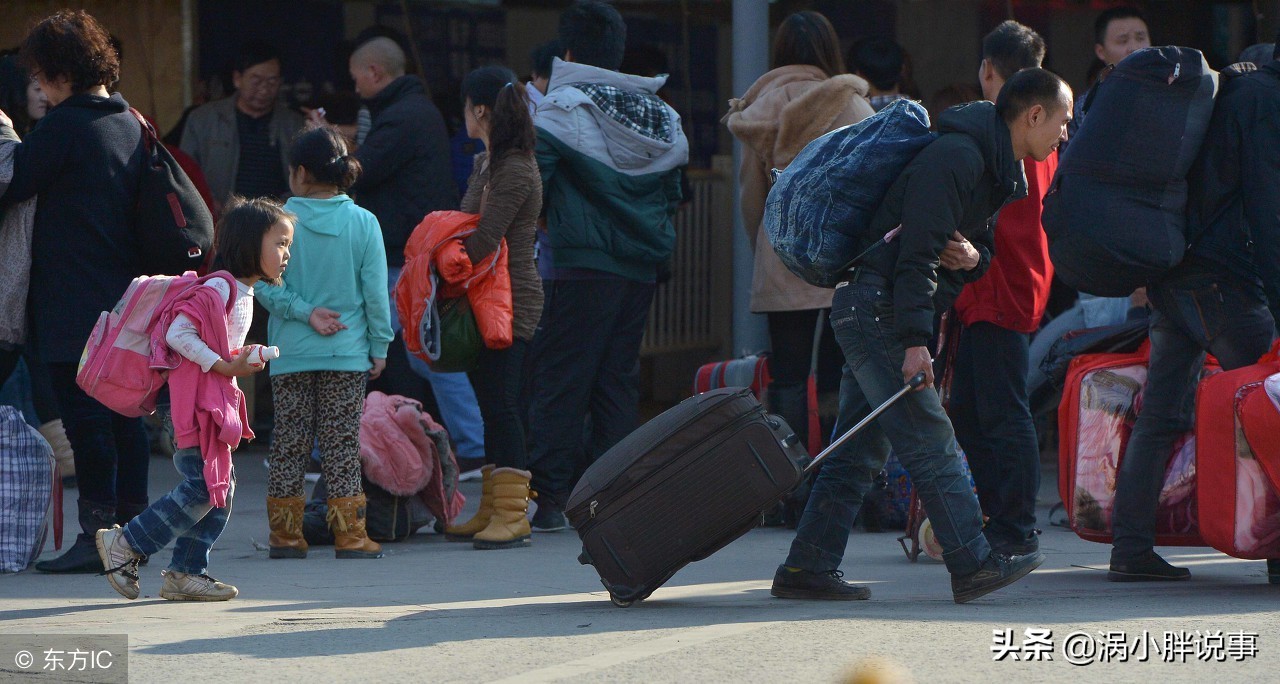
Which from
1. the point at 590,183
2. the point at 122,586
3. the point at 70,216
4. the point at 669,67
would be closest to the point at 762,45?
the point at 590,183

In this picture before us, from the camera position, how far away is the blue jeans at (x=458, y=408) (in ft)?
27.9

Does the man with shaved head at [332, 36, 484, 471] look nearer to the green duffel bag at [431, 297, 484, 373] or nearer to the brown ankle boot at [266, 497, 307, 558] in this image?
the green duffel bag at [431, 297, 484, 373]

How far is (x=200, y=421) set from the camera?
505 cm

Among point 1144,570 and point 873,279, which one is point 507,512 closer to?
point 873,279

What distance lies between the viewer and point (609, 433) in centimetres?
703

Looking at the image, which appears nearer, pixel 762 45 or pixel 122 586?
pixel 122 586

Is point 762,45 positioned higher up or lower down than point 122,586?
higher up

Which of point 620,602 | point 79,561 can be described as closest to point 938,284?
point 620,602

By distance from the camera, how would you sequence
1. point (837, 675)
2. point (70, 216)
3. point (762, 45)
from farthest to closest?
point (762, 45) → point (70, 216) → point (837, 675)

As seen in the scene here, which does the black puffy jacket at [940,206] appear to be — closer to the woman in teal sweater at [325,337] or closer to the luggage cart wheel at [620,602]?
the luggage cart wheel at [620,602]

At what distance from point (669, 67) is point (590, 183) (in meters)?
4.37

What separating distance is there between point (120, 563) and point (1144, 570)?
3276 mm

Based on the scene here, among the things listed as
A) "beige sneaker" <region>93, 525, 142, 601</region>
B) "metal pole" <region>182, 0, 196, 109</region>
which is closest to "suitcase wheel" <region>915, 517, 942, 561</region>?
"beige sneaker" <region>93, 525, 142, 601</region>

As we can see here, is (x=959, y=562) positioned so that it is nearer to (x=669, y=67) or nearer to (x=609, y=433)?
(x=609, y=433)
